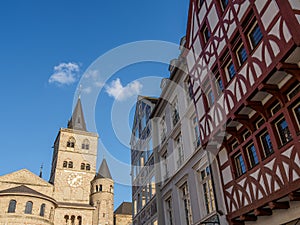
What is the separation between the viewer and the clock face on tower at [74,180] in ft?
171

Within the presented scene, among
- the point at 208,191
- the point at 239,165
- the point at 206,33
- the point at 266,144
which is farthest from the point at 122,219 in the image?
the point at 266,144

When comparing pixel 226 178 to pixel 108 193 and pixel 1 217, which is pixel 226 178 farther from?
pixel 108 193

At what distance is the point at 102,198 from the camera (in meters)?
52.7

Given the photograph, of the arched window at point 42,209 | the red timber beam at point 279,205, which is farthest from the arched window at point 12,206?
the red timber beam at point 279,205

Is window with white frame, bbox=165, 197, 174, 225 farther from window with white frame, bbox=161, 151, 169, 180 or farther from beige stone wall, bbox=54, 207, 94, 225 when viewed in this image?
beige stone wall, bbox=54, 207, 94, 225

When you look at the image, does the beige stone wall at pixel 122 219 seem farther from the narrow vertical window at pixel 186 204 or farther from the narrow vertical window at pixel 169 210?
the narrow vertical window at pixel 186 204

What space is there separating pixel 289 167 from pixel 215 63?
5.24 meters

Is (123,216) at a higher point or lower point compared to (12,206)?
higher

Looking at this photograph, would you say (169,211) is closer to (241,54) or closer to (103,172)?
(241,54)

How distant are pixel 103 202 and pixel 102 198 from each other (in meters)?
0.79

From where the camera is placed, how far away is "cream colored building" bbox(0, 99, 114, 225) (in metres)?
38.8

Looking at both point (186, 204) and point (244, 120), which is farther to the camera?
point (186, 204)

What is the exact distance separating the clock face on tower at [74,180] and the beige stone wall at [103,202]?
2837 millimetres

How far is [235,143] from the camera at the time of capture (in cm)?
1031
